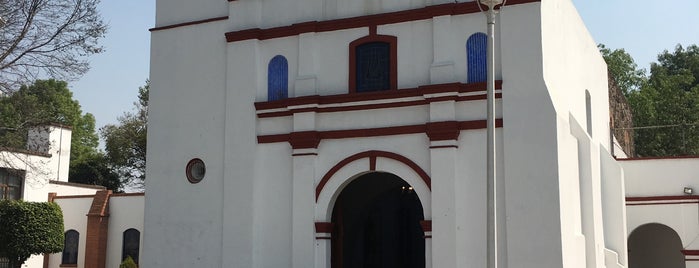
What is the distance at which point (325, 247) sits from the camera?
18.2 m

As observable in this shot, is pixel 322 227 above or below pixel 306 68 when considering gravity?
below

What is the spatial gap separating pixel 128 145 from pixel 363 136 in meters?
32.3

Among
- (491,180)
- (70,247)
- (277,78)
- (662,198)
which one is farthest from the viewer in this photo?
(70,247)

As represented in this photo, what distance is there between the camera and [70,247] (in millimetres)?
32156

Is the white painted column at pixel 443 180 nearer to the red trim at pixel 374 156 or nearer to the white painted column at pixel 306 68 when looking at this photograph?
the red trim at pixel 374 156

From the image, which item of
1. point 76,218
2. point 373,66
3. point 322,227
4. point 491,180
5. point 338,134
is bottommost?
point 322,227

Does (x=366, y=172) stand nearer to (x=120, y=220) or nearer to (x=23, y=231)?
(x=23, y=231)

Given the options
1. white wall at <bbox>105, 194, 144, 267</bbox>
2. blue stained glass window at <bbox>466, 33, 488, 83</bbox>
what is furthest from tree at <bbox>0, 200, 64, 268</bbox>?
blue stained glass window at <bbox>466, 33, 488, 83</bbox>

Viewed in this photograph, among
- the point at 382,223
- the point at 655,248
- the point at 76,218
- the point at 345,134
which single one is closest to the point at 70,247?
the point at 76,218

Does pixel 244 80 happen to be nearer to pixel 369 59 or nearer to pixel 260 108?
pixel 260 108

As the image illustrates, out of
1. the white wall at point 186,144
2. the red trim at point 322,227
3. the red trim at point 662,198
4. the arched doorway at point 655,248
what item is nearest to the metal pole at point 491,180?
the red trim at point 322,227

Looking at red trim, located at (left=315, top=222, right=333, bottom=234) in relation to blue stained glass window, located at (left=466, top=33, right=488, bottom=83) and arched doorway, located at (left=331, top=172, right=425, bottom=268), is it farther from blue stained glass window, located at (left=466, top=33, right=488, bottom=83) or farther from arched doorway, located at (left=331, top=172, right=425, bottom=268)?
blue stained glass window, located at (left=466, top=33, right=488, bottom=83)

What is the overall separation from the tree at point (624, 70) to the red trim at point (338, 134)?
110 feet

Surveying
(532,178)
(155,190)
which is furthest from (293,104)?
(532,178)
